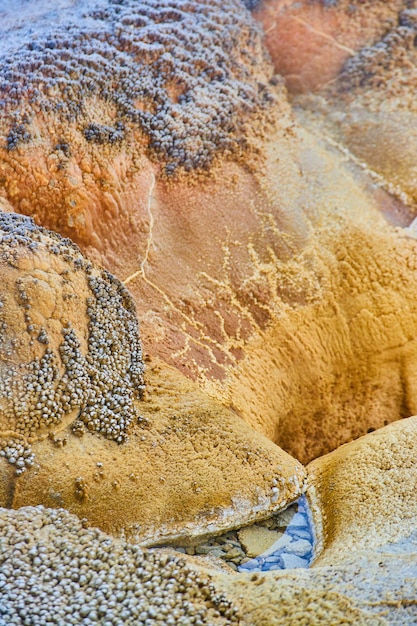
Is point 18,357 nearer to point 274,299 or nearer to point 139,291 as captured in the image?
point 139,291

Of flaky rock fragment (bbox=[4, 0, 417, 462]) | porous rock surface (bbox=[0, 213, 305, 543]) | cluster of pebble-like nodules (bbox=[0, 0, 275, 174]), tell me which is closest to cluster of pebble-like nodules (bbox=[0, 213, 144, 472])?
porous rock surface (bbox=[0, 213, 305, 543])

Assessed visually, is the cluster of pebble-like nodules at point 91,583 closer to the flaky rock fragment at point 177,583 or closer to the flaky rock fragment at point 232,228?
the flaky rock fragment at point 177,583

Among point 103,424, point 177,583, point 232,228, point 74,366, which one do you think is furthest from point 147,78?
point 177,583

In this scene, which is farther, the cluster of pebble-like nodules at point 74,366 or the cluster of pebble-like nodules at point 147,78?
the cluster of pebble-like nodules at point 147,78

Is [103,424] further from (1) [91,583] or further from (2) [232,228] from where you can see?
(2) [232,228]

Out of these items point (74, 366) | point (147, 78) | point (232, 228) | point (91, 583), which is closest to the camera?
point (91, 583)

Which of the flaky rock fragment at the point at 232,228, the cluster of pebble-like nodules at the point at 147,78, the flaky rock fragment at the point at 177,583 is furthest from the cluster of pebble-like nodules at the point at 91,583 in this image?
the cluster of pebble-like nodules at the point at 147,78

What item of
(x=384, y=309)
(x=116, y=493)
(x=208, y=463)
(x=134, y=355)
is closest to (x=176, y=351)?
(x=134, y=355)
